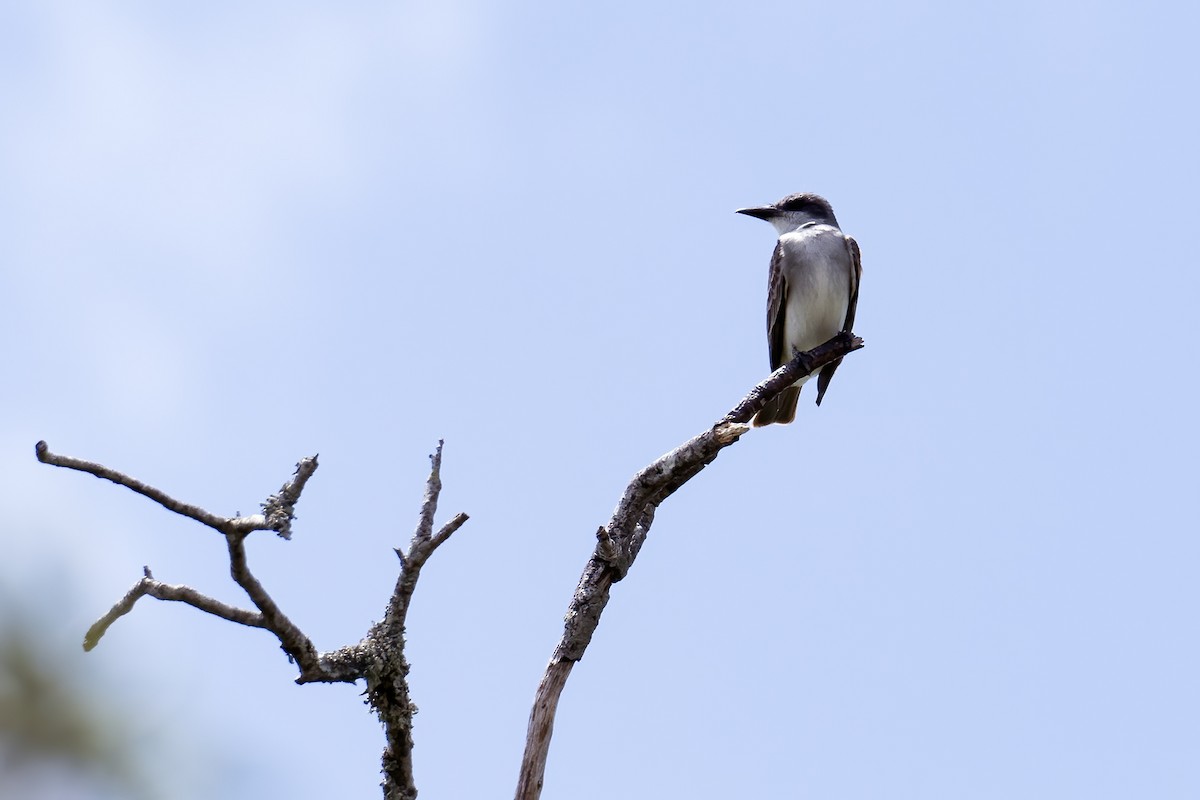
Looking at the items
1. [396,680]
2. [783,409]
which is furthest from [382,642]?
[783,409]

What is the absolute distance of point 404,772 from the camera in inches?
214

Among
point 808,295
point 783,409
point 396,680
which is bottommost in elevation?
point 396,680

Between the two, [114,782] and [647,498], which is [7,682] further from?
[647,498]

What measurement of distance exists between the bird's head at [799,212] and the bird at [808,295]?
1.30 feet

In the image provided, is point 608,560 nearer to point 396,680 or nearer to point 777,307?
point 396,680

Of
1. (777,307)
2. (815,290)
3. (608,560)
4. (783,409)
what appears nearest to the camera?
(608,560)

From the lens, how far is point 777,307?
1183 cm

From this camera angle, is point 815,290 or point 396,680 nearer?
point 396,680

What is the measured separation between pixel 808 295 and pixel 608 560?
20.5ft

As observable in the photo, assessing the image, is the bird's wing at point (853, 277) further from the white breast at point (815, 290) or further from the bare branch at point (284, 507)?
the bare branch at point (284, 507)

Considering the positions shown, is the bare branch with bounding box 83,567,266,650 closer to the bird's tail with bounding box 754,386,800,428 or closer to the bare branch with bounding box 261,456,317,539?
the bare branch with bounding box 261,456,317,539

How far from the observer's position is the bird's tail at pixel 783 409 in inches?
440

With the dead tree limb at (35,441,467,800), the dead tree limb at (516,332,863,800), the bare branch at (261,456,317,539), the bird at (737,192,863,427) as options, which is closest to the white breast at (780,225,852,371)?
the bird at (737,192,863,427)

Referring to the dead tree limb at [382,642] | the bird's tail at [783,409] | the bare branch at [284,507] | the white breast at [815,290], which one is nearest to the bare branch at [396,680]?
the dead tree limb at [382,642]
